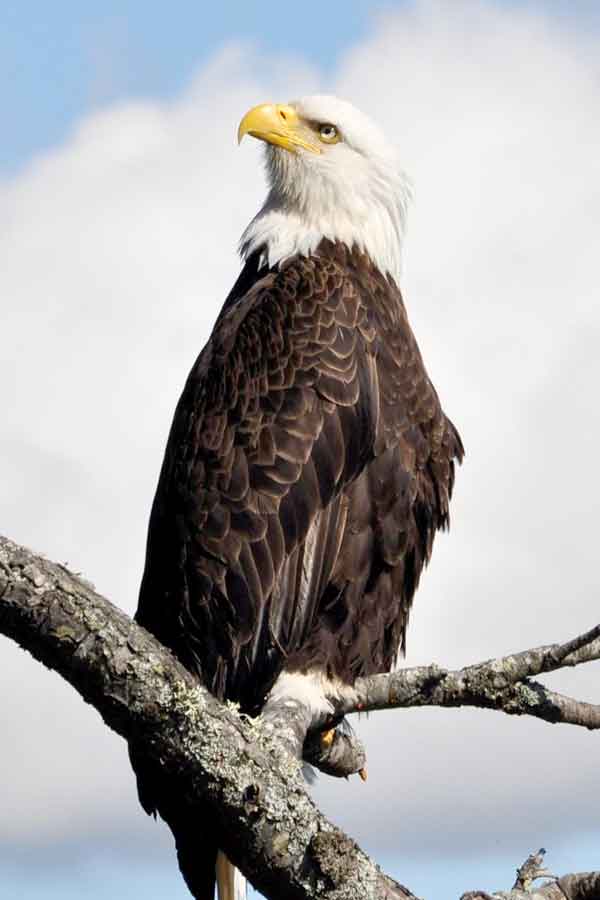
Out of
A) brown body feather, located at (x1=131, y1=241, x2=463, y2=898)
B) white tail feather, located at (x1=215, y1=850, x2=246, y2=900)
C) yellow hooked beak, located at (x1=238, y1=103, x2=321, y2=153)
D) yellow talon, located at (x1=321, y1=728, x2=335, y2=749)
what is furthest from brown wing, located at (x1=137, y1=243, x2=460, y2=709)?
yellow hooked beak, located at (x1=238, y1=103, x2=321, y2=153)

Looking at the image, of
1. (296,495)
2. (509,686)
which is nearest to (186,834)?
(296,495)

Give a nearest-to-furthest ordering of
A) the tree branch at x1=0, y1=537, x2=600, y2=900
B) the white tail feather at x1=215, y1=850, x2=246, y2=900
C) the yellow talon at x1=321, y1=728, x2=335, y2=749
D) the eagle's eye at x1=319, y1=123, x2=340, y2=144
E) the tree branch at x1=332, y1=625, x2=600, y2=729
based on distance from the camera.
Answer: the tree branch at x1=0, y1=537, x2=600, y2=900
the tree branch at x1=332, y1=625, x2=600, y2=729
the white tail feather at x1=215, y1=850, x2=246, y2=900
the yellow talon at x1=321, y1=728, x2=335, y2=749
the eagle's eye at x1=319, y1=123, x2=340, y2=144

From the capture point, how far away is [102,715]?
4.05 m

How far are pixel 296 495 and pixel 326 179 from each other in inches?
71.7

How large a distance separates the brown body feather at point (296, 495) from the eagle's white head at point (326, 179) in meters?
0.64

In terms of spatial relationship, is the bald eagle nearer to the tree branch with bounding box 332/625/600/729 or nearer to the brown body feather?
the brown body feather

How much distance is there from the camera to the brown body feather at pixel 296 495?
20.3ft

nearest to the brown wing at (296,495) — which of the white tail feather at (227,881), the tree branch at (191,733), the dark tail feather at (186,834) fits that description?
the dark tail feather at (186,834)

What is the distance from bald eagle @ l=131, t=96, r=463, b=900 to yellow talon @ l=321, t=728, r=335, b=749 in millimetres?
170

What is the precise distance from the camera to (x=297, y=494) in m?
6.25

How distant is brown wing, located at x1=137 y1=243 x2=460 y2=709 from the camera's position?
244 inches

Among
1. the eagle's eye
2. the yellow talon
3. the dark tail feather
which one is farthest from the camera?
the eagle's eye

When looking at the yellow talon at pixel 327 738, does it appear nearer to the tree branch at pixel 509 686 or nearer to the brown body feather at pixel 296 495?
the brown body feather at pixel 296 495

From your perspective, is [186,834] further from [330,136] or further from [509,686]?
[330,136]
